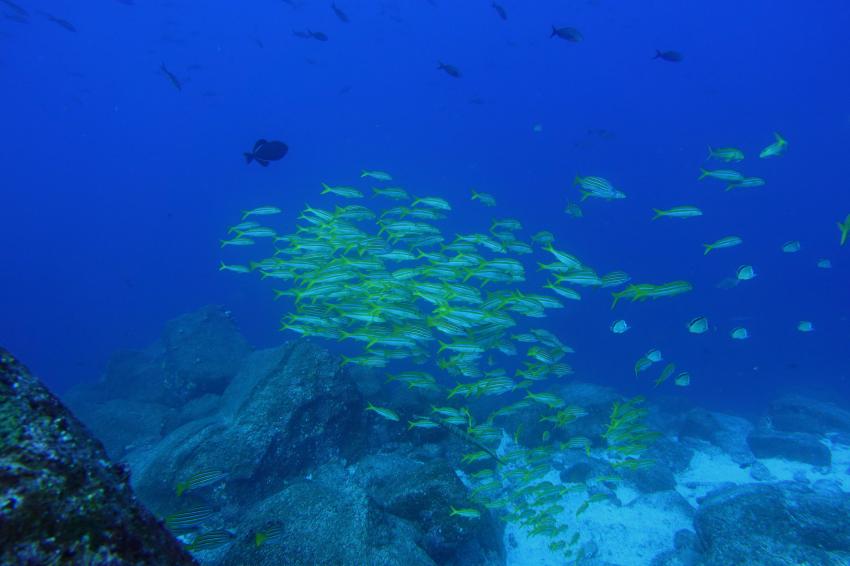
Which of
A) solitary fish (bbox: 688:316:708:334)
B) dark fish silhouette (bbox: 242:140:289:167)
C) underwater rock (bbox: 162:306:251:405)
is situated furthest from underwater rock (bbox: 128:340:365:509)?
solitary fish (bbox: 688:316:708:334)

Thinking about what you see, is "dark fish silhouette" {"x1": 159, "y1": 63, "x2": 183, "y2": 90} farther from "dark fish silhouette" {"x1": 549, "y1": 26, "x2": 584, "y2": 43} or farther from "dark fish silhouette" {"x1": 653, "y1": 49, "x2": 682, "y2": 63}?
"dark fish silhouette" {"x1": 653, "y1": 49, "x2": 682, "y2": 63}

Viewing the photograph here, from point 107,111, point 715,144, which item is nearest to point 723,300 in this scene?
point 715,144

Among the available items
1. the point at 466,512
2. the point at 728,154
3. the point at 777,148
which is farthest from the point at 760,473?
the point at 466,512

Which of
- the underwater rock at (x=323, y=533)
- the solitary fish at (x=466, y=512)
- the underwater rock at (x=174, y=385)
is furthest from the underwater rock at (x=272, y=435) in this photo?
the underwater rock at (x=174, y=385)

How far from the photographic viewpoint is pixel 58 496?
1.48 meters

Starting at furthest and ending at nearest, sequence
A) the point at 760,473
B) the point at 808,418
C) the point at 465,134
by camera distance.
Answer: the point at 465,134
the point at 808,418
the point at 760,473

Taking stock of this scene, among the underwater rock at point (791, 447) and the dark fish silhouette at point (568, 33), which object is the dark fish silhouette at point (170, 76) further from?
the underwater rock at point (791, 447)

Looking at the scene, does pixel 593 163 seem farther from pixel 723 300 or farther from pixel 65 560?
pixel 65 560

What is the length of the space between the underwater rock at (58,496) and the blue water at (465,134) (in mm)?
35049

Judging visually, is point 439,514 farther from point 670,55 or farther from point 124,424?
point 670,55

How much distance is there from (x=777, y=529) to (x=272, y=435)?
340 inches

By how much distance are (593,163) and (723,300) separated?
1270 inches

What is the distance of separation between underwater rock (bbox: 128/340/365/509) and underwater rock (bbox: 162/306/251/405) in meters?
3.98

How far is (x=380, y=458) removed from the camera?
8.35 m
